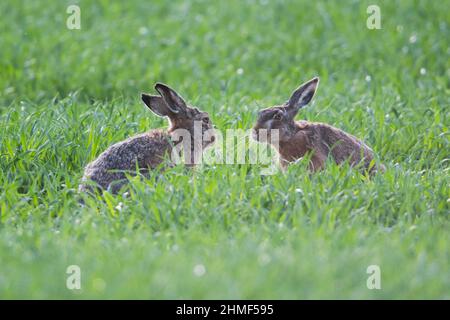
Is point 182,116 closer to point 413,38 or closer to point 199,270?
point 199,270

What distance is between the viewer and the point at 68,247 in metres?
5.44

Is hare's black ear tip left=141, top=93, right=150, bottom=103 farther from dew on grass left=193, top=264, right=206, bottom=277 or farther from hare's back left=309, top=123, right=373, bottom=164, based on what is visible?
dew on grass left=193, top=264, right=206, bottom=277

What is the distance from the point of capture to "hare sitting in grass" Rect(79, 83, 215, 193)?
6676 millimetres

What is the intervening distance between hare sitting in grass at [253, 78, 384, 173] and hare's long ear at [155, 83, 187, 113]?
0.63 meters

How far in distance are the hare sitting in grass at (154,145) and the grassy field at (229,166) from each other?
247 mm

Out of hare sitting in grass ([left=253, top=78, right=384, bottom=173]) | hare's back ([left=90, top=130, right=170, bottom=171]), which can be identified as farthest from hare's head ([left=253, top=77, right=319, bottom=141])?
hare's back ([left=90, top=130, right=170, bottom=171])

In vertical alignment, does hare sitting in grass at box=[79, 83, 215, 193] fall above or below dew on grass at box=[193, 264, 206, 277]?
above

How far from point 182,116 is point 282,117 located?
795 mm

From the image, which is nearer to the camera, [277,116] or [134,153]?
[134,153]

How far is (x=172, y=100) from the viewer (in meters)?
7.39

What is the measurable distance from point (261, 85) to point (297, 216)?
183 inches

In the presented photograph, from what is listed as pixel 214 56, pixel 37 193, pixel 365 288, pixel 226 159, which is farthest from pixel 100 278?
pixel 214 56

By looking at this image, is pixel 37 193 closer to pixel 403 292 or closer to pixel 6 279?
pixel 6 279

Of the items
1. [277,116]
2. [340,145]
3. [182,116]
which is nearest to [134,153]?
[182,116]
